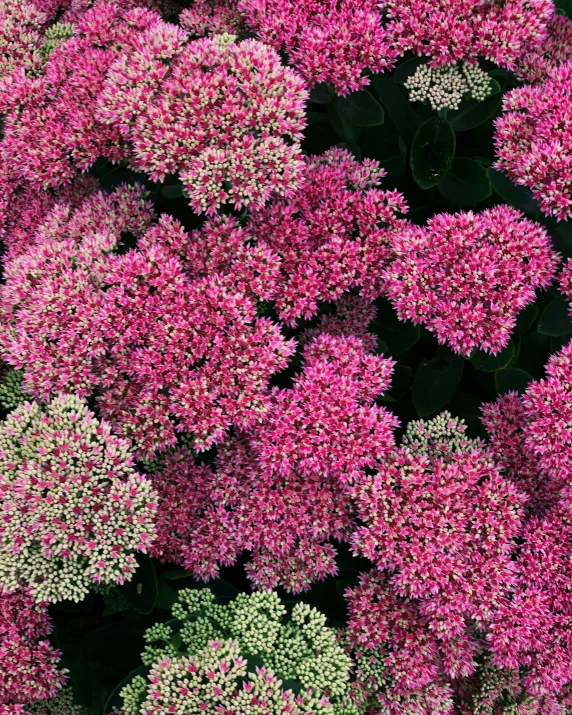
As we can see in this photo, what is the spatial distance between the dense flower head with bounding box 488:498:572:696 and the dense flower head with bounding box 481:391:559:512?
0.11m

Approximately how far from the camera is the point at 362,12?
2.22 metres

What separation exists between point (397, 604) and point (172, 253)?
52.6 inches

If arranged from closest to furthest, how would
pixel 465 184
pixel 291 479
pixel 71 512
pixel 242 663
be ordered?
pixel 242 663 < pixel 71 512 < pixel 291 479 < pixel 465 184

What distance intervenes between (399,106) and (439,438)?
3.87 ft

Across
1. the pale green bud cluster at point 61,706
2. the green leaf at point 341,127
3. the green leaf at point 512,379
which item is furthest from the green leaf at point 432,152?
the pale green bud cluster at point 61,706

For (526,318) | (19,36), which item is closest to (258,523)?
(526,318)

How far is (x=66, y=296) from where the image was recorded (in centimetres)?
212

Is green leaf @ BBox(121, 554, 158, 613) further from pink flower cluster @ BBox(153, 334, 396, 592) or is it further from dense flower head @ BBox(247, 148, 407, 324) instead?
dense flower head @ BBox(247, 148, 407, 324)

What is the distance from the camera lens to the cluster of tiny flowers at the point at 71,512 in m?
1.93

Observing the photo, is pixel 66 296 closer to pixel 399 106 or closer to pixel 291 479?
pixel 291 479

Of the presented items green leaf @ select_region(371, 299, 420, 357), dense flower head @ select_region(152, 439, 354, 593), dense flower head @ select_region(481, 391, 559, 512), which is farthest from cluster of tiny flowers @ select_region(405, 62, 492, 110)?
dense flower head @ select_region(152, 439, 354, 593)

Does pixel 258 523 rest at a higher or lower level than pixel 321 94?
lower

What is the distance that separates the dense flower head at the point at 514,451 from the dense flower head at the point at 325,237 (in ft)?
1.83

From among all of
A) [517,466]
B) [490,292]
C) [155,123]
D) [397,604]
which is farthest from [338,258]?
[397,604]
